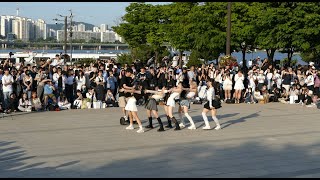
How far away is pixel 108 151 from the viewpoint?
478 inches

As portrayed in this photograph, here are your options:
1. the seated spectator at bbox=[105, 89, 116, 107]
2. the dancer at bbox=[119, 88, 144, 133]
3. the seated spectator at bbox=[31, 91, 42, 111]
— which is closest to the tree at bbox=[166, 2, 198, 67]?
the seated spectator at bbox=[105, 89, 116, 107]

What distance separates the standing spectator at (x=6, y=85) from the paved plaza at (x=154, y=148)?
0.97m

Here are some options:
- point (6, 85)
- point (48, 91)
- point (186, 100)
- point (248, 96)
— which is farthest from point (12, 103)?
point (248, 96)

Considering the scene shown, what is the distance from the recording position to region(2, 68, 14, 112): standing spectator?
62.9ft

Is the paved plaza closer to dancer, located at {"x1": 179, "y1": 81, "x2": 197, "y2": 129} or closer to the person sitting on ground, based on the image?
dancer, located at {"x1": 179, "y1": 81, "x2": 197, "y2": 129}

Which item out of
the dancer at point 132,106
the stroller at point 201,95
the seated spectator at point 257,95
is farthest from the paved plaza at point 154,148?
the seated spectator at point 257,95

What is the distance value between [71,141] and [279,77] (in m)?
14.7

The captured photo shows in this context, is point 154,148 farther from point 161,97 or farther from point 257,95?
point 257,95

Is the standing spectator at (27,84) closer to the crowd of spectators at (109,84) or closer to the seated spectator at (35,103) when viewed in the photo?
the crowd of spectators at (109,84)

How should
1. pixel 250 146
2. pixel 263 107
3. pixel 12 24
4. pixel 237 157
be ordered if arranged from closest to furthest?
pixel 237 157 → pixel 250 146 → pixel 263 107 → pixel 12 24

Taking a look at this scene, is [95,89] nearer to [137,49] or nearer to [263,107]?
[263,107]

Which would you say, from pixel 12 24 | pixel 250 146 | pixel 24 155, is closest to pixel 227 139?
pixel 250 146

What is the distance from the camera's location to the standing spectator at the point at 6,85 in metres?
19.2

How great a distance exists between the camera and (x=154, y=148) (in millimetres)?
12562
